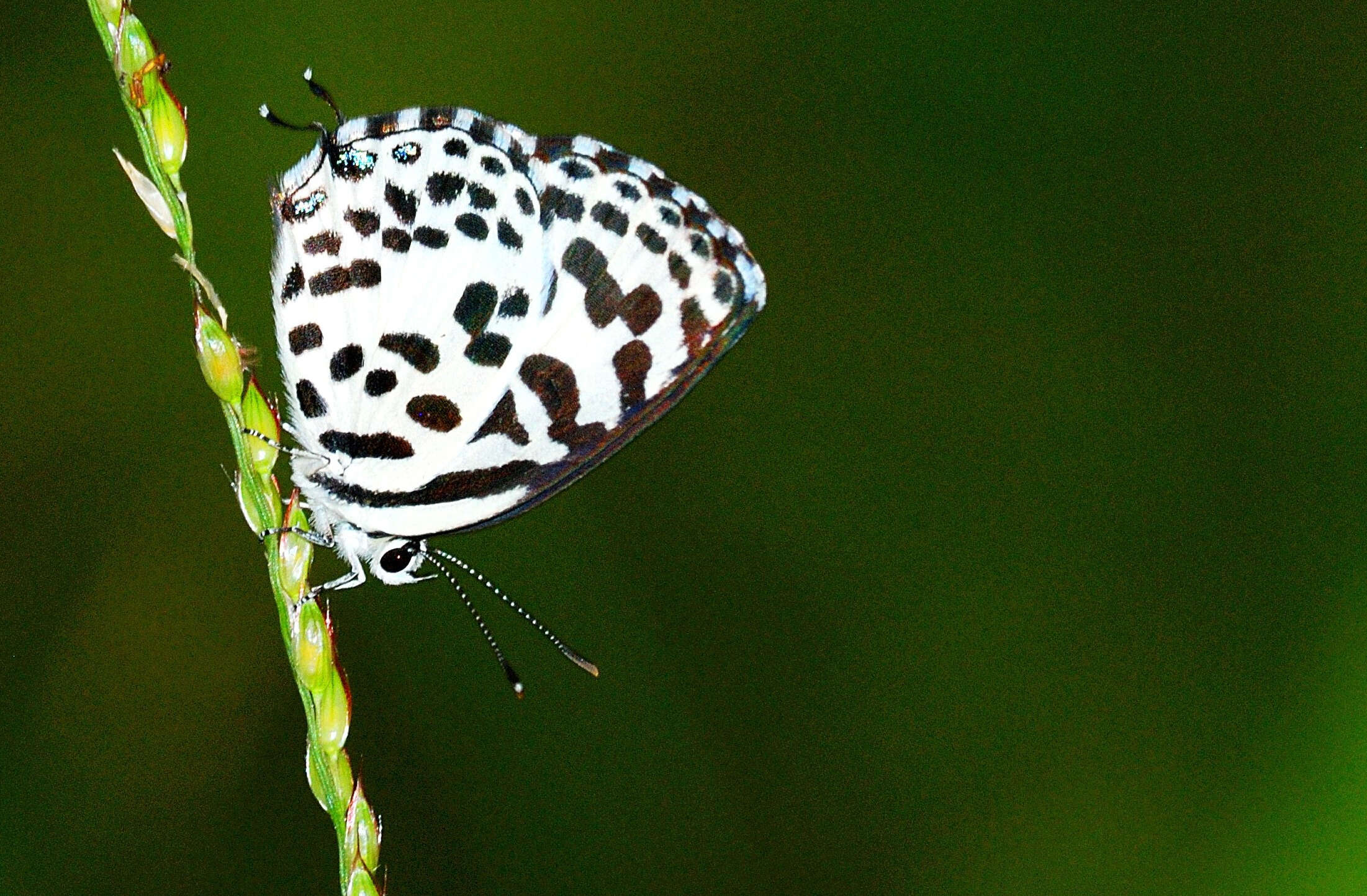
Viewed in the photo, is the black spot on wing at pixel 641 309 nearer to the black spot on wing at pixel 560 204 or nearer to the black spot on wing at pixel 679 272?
the black spot on wing at pixel 679 272

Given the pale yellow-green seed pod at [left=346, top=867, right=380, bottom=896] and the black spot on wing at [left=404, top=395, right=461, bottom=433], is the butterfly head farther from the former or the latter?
the pale yellow-green seed pod at [left=346, top=867, right=380, bottom=896]

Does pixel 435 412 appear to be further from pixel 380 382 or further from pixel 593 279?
pixel 593 279

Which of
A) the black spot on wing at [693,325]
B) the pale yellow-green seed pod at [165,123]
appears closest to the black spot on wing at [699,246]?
the black spot on wing at [693,325]

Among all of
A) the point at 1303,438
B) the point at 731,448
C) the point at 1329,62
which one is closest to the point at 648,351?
the point at 731,448

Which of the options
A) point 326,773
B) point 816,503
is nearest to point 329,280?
point 326,773

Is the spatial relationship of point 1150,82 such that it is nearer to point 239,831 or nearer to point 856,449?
point 856,449

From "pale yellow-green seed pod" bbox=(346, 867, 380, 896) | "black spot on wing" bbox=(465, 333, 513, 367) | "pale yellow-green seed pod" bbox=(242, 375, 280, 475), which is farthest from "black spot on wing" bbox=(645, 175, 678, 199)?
"pale yellow-green seed pod" bbox=(346, 867, 380, 896)
